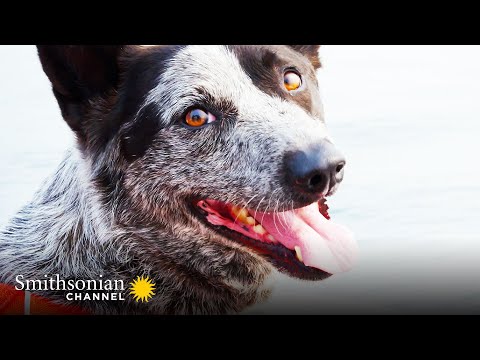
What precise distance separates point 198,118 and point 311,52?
1086 millimetres

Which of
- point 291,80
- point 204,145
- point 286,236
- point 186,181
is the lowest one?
point 286,236

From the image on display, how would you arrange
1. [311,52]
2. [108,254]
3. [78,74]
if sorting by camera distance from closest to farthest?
[78,74], [108,254], [311,52]

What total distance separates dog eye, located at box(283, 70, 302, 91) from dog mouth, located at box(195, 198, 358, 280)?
70 centimetres

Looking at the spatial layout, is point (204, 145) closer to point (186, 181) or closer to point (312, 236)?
point (186, 181)

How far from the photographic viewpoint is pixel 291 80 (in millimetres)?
3629

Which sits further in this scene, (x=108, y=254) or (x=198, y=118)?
(x=108, y=254)

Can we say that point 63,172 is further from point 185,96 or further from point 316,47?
point 316,47

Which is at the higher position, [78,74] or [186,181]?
[78,74]

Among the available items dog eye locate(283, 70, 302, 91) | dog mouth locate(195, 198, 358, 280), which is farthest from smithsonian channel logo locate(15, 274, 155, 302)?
dog eye locate(283, 70, 302, 91)

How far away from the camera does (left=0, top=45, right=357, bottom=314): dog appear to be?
338 centimetres

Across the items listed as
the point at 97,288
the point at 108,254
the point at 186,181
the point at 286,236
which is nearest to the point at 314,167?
the point at 286,236

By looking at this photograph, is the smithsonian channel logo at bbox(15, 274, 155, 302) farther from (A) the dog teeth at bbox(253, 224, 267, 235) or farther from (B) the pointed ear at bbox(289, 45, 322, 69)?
(B) the pointed ear at bbox(289, 45, 322, 69)

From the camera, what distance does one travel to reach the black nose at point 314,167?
3152mm

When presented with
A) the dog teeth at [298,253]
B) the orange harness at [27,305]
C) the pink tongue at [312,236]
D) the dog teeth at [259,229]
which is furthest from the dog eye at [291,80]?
the orange harness at [27,305]
